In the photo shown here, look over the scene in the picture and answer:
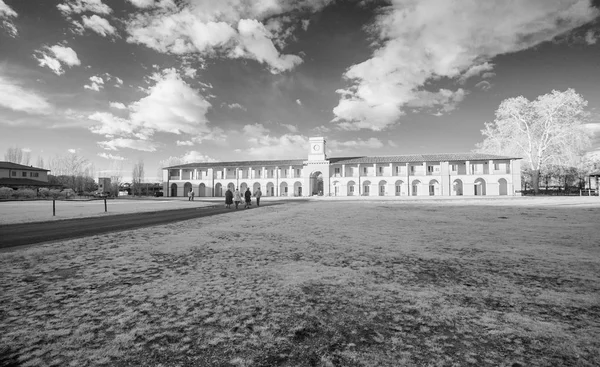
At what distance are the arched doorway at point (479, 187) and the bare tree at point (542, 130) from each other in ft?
23.1

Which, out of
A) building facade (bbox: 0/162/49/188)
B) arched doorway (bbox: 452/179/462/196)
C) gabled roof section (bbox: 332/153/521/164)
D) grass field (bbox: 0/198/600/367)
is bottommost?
grass field (bbox: 0/198/600/367)

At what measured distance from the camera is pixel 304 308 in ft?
8.30

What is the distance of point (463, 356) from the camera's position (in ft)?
5.74

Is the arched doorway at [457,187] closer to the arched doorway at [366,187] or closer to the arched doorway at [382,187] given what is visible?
the arched doorway at [382,187]

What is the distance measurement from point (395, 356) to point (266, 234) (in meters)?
5.81

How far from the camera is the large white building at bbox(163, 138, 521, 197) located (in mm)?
46125

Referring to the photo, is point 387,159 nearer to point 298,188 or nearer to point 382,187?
point 382,187

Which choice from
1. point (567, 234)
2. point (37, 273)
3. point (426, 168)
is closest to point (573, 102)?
point (426, 168)

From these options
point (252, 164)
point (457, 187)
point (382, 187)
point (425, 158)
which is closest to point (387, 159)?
point (382, 187)

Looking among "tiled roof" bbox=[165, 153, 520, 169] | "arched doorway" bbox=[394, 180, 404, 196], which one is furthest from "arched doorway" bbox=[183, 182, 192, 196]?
"arched doorway" bbox=[394, 180, 404, 196]

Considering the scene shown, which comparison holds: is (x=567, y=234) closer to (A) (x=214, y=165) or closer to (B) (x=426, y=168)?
(B) (x=426, y=168)

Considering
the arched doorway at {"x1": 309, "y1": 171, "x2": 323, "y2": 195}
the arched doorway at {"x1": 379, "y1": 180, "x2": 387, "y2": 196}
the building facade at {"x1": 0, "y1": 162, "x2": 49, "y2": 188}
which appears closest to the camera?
the building facade at {"x1": 0, "y1": 162, "x2": 49, "y2": 188}

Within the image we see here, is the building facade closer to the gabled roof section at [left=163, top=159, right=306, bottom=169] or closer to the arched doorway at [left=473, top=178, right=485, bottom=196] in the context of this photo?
the gabled roof section at [left=163, top=159, right=306, bottom=169]

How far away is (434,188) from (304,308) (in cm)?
5259
